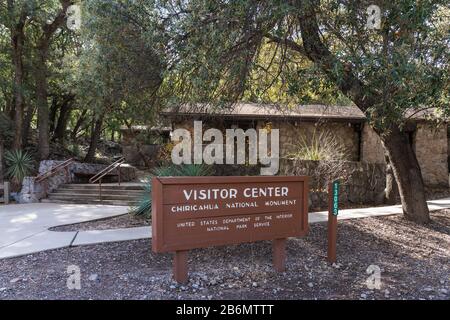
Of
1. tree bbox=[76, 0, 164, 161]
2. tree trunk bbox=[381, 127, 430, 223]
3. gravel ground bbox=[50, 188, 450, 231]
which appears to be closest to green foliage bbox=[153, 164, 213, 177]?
gravel ground bbox=[50, 188, 450, 231]

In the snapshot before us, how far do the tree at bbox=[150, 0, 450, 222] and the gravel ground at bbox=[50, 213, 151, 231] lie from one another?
3092mm

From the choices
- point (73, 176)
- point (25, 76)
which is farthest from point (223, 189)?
point (25, 76)

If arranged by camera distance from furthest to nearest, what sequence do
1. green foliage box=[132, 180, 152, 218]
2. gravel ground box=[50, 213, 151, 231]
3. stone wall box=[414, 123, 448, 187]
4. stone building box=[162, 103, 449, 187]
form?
1. stone wall box=[414, 123, 448, 187]
2. stone building box=[162, 103, 449, 187]
3. green foliage box=[132, 180, 152, 218]
4. gravel ground box=[50, 213, 151, 231]

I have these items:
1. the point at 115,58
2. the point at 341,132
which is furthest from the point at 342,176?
the point at 115,58

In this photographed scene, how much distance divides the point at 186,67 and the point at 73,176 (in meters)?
10.4

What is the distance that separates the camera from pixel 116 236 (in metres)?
7.00

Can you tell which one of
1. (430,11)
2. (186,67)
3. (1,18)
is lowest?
(186,67)

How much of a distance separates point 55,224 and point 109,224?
1.15 m

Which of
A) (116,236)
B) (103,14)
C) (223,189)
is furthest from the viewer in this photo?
(116,236)

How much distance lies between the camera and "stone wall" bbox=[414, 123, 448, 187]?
15578 mm

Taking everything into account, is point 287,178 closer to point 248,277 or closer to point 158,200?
point 248,277

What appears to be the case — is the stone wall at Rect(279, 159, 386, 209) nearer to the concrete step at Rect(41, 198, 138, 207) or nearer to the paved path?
the paved path

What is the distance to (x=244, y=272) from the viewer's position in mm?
5297
